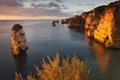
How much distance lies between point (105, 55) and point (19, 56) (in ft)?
66.2

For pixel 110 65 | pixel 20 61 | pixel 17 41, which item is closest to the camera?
pixel 110 65

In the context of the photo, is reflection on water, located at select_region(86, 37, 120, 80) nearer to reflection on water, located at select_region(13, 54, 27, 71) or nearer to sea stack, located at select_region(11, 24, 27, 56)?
reflection on water, located at select_region(13, 54, 27, 71)

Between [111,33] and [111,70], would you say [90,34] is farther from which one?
[111,70]

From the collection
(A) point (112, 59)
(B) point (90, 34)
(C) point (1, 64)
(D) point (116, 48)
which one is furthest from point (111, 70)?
(B) point (90, 34)

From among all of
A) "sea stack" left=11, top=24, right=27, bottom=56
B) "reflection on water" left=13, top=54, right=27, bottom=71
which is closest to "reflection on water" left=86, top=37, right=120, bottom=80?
→ "reflection on water" left=13, top=54, right=27, bottom=71

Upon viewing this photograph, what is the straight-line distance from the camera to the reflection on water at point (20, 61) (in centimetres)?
3681

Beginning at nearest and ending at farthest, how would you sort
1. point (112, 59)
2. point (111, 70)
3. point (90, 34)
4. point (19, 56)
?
point (111, 70), point (112, 59), point (19, 56), point (90, 34)

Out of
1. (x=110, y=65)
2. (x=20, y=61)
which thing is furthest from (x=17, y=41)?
(x=110, y=65)

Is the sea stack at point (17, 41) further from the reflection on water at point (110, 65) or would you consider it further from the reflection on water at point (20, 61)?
the reflection on water at point (110, 65)

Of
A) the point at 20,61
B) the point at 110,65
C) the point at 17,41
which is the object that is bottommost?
the point at 110,65

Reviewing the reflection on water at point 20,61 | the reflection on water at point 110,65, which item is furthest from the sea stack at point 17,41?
the reflection on water at point 110,65

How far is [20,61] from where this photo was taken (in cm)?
4000

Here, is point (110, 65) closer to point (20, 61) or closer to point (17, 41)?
point (20, 61)

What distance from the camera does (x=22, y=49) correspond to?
1842 inches
